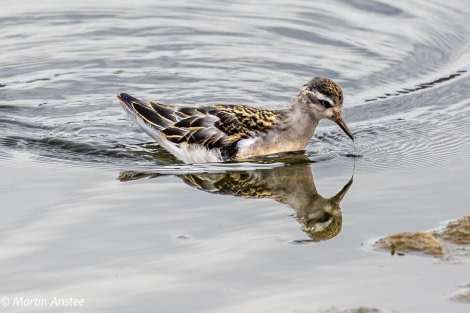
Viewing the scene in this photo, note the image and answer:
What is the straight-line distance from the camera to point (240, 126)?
46.2 feet

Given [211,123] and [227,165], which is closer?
[227,165]

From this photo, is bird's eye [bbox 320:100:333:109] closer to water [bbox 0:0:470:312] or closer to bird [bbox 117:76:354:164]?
bird [bbox 117:76:354:164]

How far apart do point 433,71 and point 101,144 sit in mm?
6444

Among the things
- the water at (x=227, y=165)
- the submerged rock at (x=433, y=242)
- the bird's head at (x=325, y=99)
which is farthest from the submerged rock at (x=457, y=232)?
the bird's head at (x=325, y=99)

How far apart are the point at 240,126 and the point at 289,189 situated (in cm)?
180

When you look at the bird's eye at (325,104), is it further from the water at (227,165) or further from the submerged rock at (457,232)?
the submerged rock at (457,232)

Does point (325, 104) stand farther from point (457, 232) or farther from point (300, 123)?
point (457, 232)

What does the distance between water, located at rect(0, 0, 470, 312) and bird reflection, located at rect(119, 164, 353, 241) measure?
0.04 m

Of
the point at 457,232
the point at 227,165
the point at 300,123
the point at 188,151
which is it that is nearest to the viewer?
the point at 457,232

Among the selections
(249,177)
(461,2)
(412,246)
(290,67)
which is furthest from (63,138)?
(461,2)

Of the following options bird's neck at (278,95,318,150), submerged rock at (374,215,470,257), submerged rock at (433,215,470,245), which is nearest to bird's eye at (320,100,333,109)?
bird's neck at (278,95,318,150)

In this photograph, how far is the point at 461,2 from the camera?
67.4 ft

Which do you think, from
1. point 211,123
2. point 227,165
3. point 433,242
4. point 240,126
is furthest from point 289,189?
point 433,242

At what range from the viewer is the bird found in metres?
14.0
